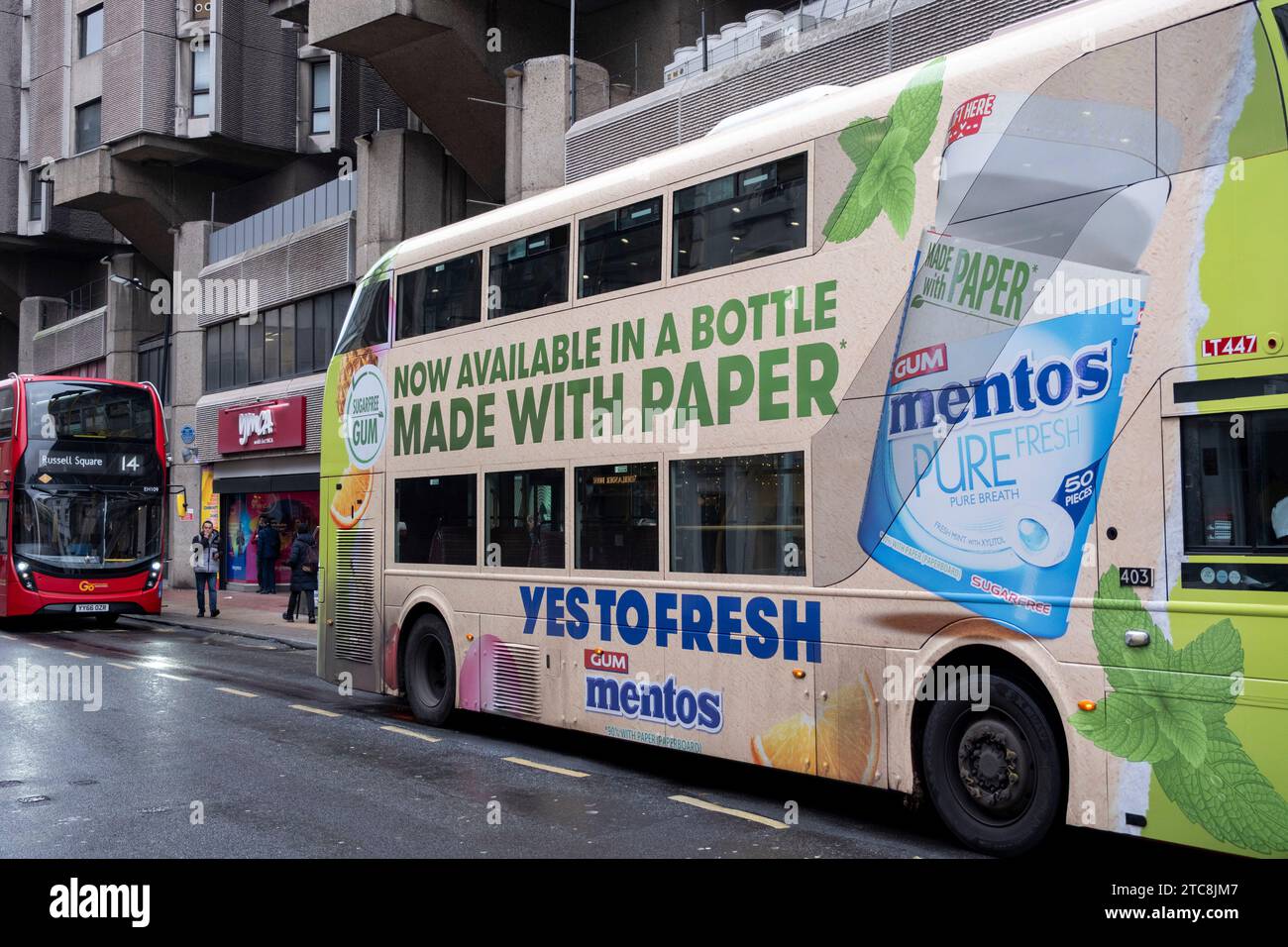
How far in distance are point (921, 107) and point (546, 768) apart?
→ 217 inches

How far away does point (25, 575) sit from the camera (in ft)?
74.4

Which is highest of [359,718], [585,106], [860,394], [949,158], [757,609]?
[585,106]

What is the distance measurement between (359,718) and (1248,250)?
922cm

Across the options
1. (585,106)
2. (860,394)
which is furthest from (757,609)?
(585,106)

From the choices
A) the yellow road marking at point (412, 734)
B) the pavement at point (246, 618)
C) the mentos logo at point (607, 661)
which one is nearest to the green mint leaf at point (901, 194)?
the mentos logo at point (607, 661)

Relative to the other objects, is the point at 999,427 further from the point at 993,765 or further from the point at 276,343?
the point at 276,343

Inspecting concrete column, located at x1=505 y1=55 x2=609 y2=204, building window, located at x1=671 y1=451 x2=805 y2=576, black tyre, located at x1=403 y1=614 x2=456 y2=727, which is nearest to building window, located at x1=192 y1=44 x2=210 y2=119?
concrete column, located at x1=505 y1=55 x2=609 y2=204

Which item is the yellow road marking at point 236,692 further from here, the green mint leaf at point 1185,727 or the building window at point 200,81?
the building window at point 200,81

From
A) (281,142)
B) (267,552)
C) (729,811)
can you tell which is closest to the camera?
(729,811)

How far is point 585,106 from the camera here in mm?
22359

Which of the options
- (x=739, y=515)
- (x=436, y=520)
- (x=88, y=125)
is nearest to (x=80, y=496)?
(x=436, y=520)

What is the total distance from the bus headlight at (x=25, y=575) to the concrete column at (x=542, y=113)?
10737 mm

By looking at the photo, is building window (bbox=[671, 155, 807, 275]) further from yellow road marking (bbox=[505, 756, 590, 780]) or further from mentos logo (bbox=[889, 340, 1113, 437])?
yellow road marking (bbox=[505, 756, 590, 780])
